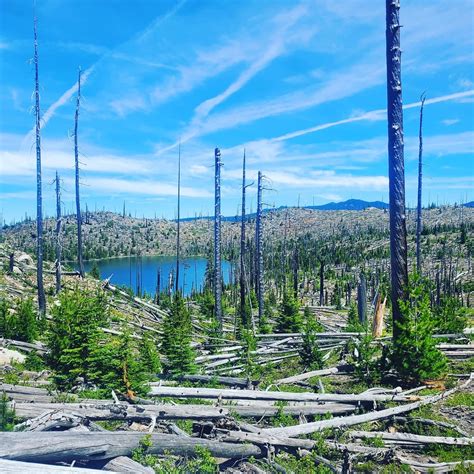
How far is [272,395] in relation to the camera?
8617 mm

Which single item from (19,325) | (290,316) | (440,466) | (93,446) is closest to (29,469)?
(93,446)

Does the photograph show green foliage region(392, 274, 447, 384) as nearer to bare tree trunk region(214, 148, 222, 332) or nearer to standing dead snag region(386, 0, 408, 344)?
standing dead snag region(386, 0, 408, 344)

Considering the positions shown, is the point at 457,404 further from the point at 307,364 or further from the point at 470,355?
the point at 307,364

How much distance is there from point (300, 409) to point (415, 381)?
3.21 meters

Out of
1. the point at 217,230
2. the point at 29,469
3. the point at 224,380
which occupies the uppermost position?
the point at 217,230

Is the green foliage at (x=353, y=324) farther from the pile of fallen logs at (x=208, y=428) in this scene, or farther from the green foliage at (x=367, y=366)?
the pile of fallen logs at (x=208, y=428)

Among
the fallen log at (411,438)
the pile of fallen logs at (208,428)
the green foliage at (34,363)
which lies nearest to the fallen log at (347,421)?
the pile of fallen logs at (208,428)

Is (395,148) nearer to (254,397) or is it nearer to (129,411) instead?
(254,397)

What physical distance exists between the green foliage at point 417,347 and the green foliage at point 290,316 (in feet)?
38.3

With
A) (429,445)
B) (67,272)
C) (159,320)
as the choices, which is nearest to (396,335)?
(429,445)

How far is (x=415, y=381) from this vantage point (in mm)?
9367

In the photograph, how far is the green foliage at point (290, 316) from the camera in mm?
21312

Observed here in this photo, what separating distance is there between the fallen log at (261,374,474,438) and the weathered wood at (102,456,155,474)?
2243 millimetres

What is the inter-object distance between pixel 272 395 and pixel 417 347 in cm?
349
